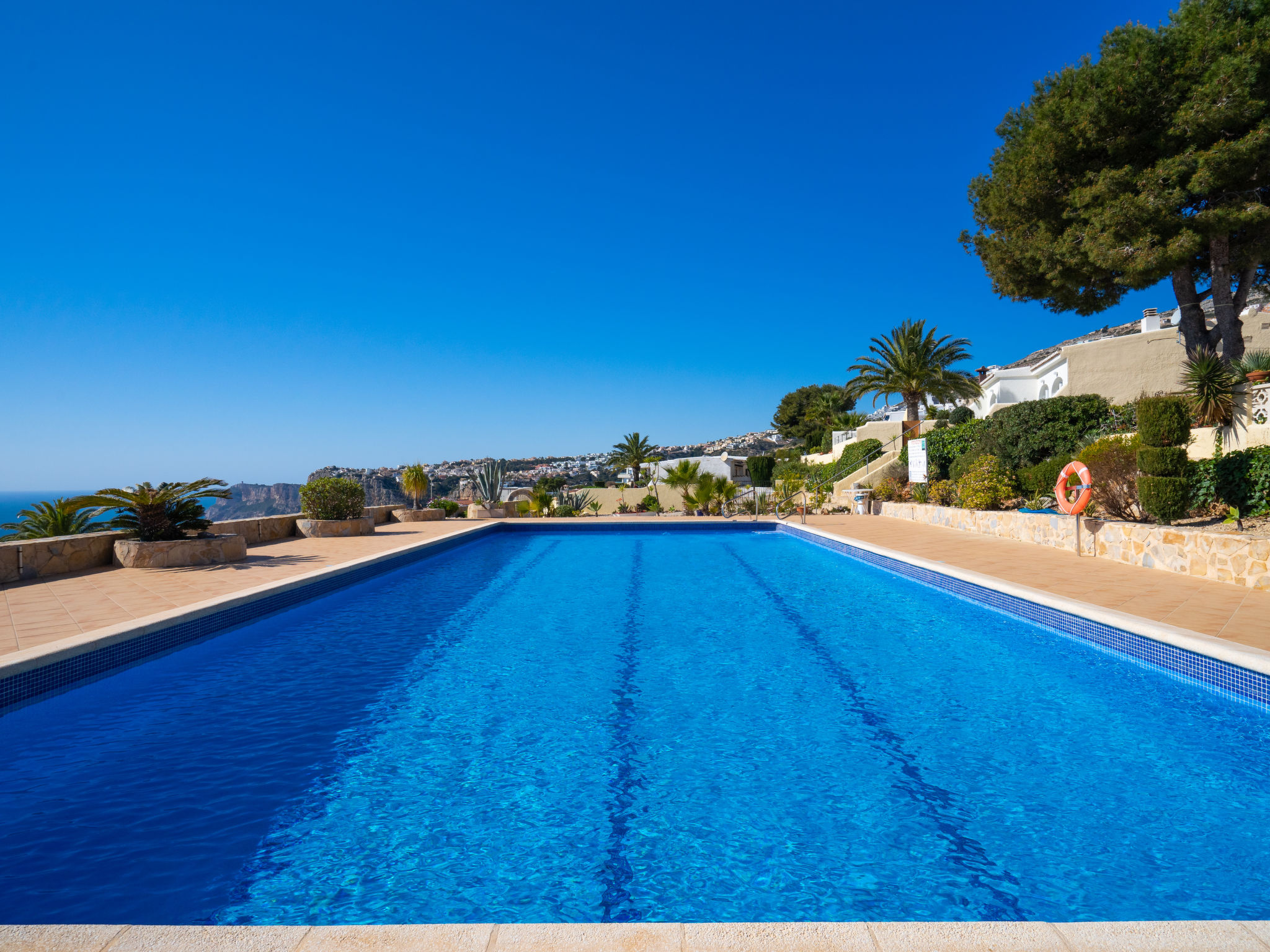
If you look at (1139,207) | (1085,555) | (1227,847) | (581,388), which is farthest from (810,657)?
(581,388)

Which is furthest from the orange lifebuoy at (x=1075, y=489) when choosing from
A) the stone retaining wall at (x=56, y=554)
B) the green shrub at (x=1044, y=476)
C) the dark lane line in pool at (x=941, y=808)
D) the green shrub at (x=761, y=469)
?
the green shrub at (x=761, y=469)

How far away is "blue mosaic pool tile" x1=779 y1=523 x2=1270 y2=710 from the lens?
12.9 feet

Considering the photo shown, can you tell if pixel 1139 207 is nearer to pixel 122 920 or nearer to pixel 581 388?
pixel 122 920

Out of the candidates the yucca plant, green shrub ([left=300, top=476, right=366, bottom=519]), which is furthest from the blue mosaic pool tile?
green shrub ([left=300, top=476, right=366, bottom=519])

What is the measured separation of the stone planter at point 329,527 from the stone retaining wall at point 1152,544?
13.0 m

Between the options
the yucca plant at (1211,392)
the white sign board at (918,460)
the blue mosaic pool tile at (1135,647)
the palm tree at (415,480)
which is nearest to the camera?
the blue mosaic pool tile at (1135,647)

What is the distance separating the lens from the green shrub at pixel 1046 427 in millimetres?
13391

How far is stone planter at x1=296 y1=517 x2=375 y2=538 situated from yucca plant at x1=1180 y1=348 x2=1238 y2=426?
16031mm

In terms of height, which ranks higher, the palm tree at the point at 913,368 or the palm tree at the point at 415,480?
the palm tree at the point at 913,368

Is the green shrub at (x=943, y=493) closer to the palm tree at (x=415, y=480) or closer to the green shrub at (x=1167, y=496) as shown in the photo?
the green shrub at (x=1167, y=496)

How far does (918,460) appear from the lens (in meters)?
15.3

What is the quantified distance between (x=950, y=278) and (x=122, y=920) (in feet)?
105

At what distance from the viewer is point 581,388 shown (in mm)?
46875

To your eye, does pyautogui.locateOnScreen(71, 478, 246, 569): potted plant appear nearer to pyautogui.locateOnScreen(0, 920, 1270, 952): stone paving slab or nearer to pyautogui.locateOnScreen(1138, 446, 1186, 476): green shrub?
pyautogui.locateOnScreen(0, 920, 1270, 952): stone paving slab
